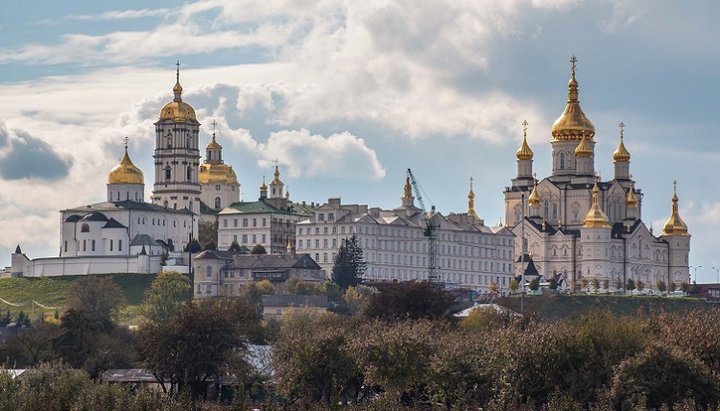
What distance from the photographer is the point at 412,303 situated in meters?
106

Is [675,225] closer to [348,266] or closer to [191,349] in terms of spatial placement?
[348,266]

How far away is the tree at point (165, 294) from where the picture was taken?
497 ft

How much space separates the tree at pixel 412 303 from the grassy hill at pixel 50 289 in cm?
5796

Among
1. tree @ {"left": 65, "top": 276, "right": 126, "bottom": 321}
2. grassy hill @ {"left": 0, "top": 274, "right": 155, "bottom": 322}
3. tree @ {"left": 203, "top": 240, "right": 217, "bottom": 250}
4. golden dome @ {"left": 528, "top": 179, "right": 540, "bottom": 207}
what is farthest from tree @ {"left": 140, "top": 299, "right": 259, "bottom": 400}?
golden dome @ {"left": 528, "top": 179, "right": 540, "bottom": 207}

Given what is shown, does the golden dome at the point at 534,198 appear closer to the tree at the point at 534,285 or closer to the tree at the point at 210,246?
the tree at the point at 534,285

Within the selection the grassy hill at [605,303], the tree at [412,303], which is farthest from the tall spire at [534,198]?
the tree at [412,303]

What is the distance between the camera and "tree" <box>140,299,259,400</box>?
90938mm

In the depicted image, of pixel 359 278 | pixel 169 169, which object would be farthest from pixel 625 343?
pixel 169 169

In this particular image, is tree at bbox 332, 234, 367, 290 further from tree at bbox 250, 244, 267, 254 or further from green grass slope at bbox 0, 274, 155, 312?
green grass slope at bbox 0, 274, 155, 312

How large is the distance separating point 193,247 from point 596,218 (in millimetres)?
34485

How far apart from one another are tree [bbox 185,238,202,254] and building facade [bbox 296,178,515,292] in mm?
8171

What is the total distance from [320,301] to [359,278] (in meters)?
14.7

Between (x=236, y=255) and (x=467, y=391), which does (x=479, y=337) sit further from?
(x=236, y=255)

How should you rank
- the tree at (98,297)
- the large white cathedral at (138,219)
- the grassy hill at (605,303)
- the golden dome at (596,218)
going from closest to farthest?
the tree at (98,297)
the grassy hill at (605,303)
the large white cathedral at (138,219)
the golden dome at (596,218)
